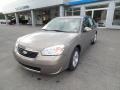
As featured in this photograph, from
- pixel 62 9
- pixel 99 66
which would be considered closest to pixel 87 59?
pixel 99 66

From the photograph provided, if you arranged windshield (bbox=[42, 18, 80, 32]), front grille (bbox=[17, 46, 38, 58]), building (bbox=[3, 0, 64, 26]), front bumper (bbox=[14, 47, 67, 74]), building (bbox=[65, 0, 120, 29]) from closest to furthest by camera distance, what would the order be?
front bumper (bbox=[14, 47, 67, 74]) < front grille (bbox=[17, 46, 38, 58]) < windshield (bbox=[42, 18, 80, 32]) < building (bbox=[65, 0, 120, 29]) < building (bbox=[3, 0, 64, 26])

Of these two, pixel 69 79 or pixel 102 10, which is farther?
pixel 102 10

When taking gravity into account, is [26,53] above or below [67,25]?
below

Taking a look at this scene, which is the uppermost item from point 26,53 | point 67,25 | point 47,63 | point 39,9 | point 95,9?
point 39,9

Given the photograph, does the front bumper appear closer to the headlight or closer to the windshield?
the headlight

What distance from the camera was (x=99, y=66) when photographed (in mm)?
3123

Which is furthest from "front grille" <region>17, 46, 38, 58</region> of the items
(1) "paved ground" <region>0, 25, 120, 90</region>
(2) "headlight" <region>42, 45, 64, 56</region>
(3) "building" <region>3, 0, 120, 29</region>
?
(3) "building" <region>3, 0, 120, 29</region>

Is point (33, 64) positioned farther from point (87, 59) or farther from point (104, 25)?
point (104, 25)

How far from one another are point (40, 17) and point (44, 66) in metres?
23.8

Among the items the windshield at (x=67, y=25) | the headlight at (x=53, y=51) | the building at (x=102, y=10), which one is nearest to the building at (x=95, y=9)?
the building at (x=102, y=10)

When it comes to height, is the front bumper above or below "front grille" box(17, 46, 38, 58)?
below

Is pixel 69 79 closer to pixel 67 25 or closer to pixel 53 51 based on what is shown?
pixel 53 51

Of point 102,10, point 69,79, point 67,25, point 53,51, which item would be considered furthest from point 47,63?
point 102,10

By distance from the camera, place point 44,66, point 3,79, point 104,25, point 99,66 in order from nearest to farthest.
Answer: point 44,66 → point 3,79 → point 99,66 → point 104,25
